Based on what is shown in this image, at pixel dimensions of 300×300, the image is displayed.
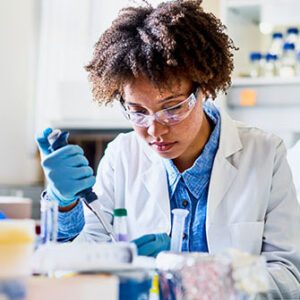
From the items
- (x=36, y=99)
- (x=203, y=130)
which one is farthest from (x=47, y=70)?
(x=203, y=130)

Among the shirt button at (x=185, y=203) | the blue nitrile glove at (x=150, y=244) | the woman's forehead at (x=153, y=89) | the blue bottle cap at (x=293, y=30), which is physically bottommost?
the blue nitrile glove at (x=150, y=244)

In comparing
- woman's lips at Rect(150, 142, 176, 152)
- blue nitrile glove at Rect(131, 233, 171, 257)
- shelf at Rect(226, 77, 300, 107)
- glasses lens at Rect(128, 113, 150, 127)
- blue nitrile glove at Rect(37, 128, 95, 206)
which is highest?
shelf at Rect(226, 77, 300, 107)

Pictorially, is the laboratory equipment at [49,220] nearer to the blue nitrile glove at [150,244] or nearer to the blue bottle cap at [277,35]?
the blue nitrile glove at [150,244]

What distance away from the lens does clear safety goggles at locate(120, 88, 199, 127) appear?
1.55m

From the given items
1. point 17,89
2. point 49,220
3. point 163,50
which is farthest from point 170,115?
point 17,89

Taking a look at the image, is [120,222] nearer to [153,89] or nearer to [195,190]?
[153,89]

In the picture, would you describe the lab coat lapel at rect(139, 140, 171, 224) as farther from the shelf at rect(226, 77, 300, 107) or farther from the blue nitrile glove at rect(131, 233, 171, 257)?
the shelf at rect(226, 77, 300, 107)

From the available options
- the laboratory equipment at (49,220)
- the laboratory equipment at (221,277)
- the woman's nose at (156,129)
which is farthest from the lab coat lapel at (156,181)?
the laboratory equipment at (221,277)

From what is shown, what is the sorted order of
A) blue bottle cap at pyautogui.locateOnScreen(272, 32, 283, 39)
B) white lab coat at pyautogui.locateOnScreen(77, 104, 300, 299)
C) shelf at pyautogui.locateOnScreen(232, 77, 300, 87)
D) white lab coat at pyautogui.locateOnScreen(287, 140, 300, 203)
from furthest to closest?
blue bottle cap at pyautogui.locateOnScreen(272, 32, 283, 39) → shelf at pyautogui.locateOnScreen(232, 77, 300, 87) → white lab coat at pyautogui.locateOnScreen(287, 140, 300, 203) → white lab coat at pyautogui.locateOnScreen(77, 104, 300, 299)

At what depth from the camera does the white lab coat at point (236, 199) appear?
66.0 inches

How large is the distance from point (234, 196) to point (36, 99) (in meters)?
2.89

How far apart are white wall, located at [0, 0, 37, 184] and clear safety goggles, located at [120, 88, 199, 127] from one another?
2762 millimetres

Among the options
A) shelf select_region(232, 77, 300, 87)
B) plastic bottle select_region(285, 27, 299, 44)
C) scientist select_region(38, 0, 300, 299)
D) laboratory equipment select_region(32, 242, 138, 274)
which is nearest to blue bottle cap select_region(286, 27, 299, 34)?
plastic bottle select_region(285, 27, 299, 44)

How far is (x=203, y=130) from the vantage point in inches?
71.9
